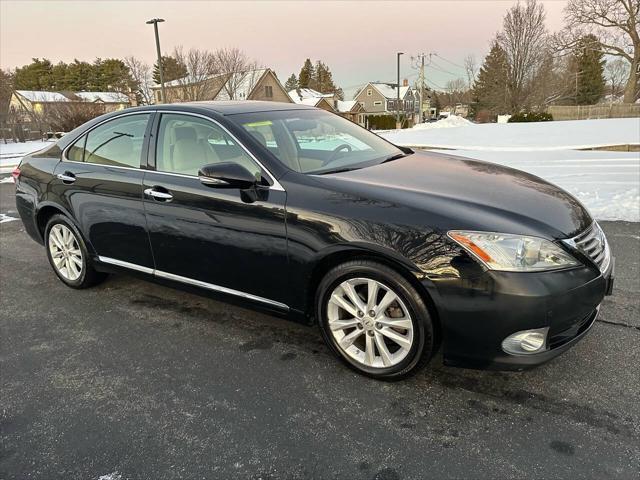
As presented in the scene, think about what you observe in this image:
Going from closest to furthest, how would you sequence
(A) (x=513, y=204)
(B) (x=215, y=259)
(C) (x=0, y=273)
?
(A) (x=513, y=204)
(B) (x=215, y=259)
(C) (x=0, y=273)

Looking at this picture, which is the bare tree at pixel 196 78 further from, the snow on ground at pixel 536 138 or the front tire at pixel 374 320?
the front tire at pixel 374 320

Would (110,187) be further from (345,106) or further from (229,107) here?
(345,106)

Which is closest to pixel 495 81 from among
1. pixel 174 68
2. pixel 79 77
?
pixel 174 68

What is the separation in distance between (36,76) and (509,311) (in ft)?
276

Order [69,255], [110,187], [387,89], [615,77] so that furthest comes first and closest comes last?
1. [387,89]
2. [615,77]
3. [69,255]
4. [110,187]

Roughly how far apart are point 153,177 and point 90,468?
1916 millimetres

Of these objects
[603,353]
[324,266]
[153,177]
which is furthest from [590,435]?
[153,177]

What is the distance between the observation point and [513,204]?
8.51 feet

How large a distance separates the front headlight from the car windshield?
1.06 m

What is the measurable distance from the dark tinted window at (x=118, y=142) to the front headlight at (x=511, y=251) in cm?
248

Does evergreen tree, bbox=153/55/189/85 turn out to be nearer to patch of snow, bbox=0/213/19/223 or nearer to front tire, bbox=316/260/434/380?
patch of snow, bbox=0/213/19/223

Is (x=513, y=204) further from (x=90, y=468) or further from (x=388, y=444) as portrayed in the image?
(x=90, y=468)

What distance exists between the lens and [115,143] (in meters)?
3.74

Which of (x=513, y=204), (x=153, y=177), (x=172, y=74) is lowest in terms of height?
(x=513, y=204)
